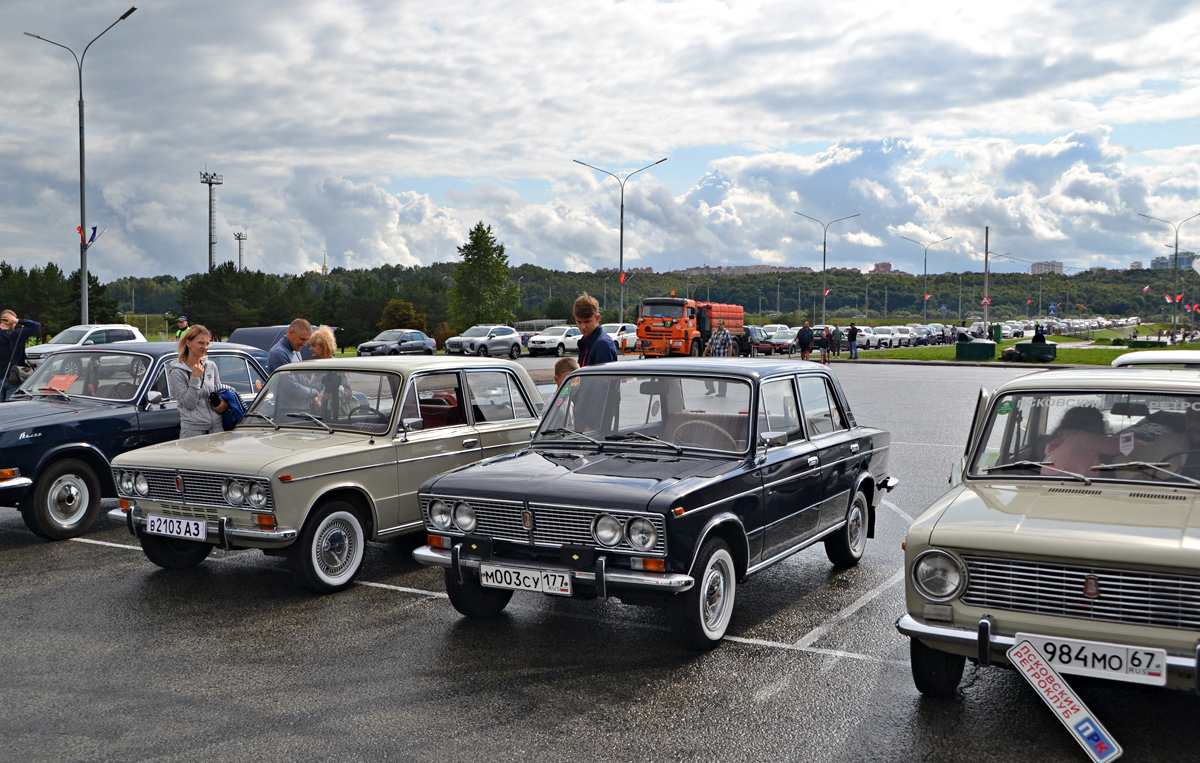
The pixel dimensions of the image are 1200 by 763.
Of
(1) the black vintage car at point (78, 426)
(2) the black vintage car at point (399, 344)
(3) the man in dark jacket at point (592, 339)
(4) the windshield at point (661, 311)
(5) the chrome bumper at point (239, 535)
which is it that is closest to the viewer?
(5) the chrome bumper at point (239, 535)

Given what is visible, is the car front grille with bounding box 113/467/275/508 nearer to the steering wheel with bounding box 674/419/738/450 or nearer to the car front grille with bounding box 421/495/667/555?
the car front grille with bounding box 421/495/667/555

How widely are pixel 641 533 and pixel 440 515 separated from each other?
130 cm

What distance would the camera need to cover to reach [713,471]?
541cm

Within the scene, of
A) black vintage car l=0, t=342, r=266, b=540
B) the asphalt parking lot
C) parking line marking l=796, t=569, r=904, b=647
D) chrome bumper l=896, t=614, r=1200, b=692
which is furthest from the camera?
black vintage car l=0, t=342, r=266, b=540

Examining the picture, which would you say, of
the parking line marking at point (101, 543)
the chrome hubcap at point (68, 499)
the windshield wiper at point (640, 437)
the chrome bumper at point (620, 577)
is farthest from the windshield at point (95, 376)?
the chrome bumper at point (620, 577)

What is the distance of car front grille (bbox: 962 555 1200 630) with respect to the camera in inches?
146

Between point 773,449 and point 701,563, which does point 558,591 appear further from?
point 773,449

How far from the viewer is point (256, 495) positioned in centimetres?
612

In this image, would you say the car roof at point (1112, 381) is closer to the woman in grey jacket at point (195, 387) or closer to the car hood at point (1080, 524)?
the car hood at point (1080, 524)

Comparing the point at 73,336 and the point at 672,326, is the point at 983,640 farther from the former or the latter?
the point at 672,326

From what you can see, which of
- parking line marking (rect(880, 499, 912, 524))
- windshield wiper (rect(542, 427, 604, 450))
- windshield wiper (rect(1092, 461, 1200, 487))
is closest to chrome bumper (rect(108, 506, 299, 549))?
windshield wiper (rect(542, 427, 604, 450))

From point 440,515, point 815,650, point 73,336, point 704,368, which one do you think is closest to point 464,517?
point 440,515

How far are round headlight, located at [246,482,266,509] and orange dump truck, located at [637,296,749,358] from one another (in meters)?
35.1

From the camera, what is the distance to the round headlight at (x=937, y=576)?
4.11 meters
